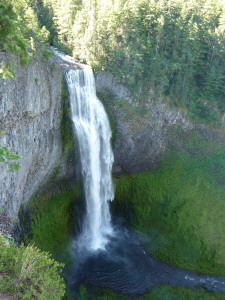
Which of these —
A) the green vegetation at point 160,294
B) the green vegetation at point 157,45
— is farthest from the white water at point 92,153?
the green vegetation at point 157,45

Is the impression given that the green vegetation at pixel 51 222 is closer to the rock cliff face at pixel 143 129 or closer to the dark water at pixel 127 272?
the dark water at pixel 127 272

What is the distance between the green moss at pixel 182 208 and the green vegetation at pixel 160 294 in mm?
2352

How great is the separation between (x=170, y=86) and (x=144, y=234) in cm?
1842

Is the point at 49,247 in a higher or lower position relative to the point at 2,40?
lower

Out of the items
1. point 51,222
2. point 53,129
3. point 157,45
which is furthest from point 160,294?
point 157,45

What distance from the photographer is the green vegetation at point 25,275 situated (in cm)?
806

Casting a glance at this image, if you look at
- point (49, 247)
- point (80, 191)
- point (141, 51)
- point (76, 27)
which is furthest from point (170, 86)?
point (49, 247)

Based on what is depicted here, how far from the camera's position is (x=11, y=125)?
1420 cm

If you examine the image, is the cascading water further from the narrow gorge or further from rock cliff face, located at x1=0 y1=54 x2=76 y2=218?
rock cliff face, located at x1=0 y1=54 x2=76 y2=218

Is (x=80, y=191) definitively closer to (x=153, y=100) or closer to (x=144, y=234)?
(x=144, y=234)

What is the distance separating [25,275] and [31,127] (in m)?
11.0

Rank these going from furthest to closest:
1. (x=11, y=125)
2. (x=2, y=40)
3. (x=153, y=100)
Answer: (x=153, y=100)
(x=11, y=125)
(x=2, y=40)

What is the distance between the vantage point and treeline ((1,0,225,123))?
85.3 ft

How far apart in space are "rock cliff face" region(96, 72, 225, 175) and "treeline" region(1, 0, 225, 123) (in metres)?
1.25
